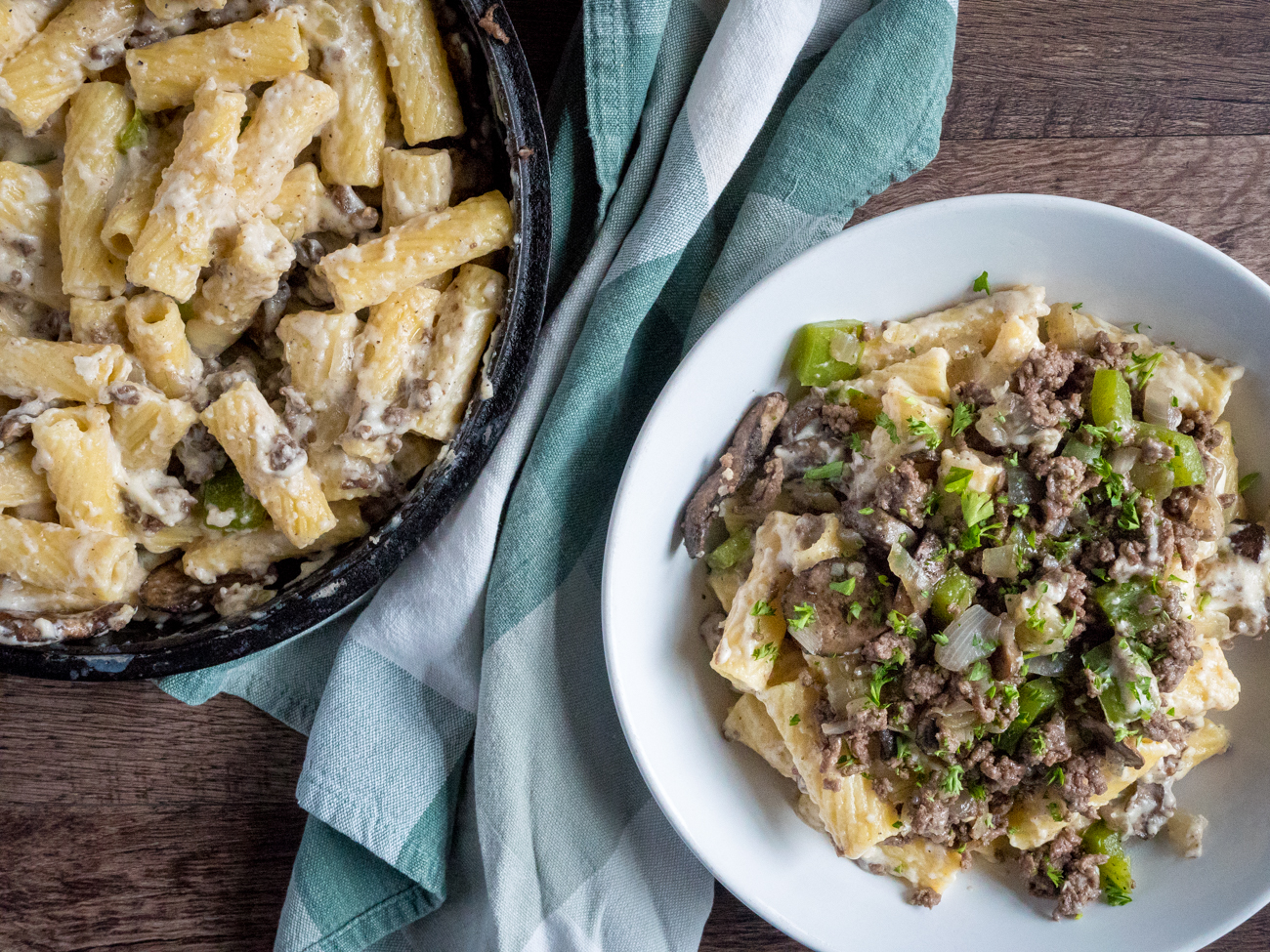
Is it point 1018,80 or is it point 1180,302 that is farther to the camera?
point 1018,80

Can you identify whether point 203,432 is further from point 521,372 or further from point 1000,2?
point 1000,2

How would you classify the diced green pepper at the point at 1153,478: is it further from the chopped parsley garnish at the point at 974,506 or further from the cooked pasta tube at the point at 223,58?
the cooked pasta tube at the point at 223,58

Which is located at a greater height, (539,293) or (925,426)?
(539,293)

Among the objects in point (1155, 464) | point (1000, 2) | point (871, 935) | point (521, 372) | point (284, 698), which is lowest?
point (871, 935)

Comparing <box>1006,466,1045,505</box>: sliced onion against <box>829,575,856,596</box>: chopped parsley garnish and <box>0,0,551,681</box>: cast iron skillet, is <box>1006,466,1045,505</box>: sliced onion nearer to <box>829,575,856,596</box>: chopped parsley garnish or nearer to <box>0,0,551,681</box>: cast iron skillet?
<box>829,575,856,596</box>: chopped parsley garnish

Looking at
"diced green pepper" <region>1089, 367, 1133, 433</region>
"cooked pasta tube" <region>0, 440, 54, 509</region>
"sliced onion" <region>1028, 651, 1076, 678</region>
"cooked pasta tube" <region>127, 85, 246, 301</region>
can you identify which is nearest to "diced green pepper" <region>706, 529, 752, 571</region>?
"sliced onion" <region>1028, 651, 1076, 678</region>

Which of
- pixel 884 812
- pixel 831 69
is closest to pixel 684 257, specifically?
pixel 831 69

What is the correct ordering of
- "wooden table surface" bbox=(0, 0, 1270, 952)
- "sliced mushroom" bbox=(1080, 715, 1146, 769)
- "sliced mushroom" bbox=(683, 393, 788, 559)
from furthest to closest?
"wooden table surface" bbox=(0, 0, 1270, 952) → "sliced mushroom" bbox=(683, 393, 788, 559) → "sliced mushroom" bbox=(1080, 715, 1146, 769)
